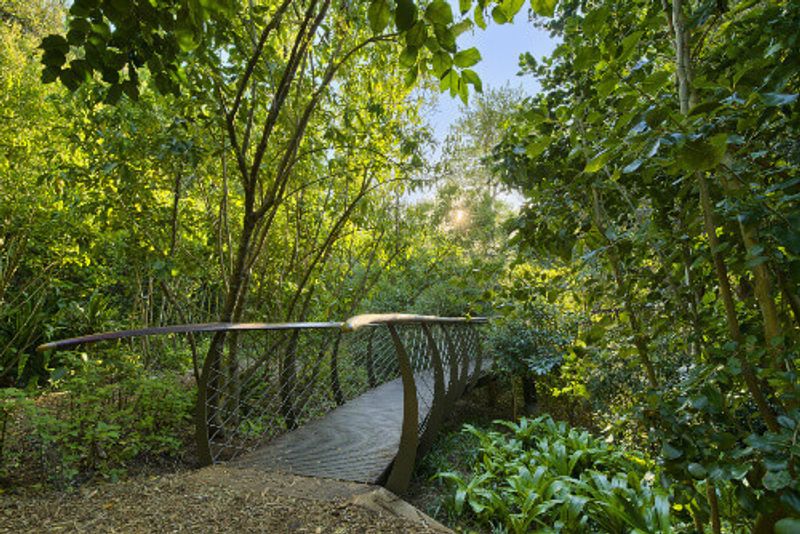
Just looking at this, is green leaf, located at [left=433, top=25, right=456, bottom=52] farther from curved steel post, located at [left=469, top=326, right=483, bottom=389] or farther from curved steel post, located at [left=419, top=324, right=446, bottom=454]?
curved steel post, located at [left=469, top=326, right=483, bottom=389]

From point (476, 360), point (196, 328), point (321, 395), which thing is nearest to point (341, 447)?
point (196, 328)

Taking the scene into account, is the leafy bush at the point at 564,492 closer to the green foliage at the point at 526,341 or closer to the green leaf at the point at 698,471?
the green leaf at the point at 698,471

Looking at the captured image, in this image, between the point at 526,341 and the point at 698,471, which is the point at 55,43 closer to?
the point at 698,471

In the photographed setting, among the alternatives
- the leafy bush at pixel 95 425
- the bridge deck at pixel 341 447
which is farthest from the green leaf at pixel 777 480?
the leafy bush at pixel 95 425

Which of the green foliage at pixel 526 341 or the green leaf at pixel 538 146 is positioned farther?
the green foliage at pixel 526 341

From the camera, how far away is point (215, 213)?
3.46 m

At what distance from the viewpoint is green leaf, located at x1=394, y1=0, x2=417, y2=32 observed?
A: 59 centimetres

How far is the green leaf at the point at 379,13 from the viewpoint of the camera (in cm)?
61

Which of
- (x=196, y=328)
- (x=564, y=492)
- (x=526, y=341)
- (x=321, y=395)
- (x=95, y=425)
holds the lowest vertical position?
(x=564, y=492)

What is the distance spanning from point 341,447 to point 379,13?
8.04ft

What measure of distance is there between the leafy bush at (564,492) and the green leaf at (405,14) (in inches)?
81.3

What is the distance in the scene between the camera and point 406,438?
2098 mm

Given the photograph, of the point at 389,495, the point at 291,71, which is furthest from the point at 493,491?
the point at 291,71

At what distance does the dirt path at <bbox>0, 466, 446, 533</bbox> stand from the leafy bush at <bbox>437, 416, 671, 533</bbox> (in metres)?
0.88
